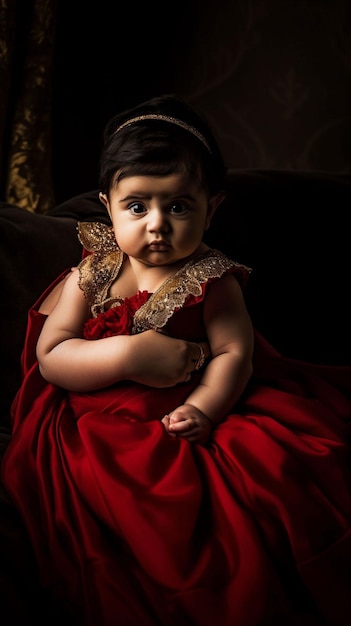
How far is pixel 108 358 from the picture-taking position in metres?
1.07

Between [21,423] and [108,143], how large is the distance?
0.49m

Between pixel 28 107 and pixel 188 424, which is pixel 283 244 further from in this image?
pixel 28 107

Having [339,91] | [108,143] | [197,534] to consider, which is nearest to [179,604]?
[197,534]

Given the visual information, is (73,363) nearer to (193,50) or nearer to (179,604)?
(179,604)

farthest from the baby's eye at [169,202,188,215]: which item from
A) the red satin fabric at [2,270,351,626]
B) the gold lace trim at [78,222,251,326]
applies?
the red satin fabric at [2,270,351,626]

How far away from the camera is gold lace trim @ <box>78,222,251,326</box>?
1130 mm

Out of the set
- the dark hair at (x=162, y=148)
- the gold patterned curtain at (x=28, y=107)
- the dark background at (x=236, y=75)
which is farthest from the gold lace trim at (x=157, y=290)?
A: the dark background at (x=236, y=75)

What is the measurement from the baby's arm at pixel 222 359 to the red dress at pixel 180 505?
0.08 ft

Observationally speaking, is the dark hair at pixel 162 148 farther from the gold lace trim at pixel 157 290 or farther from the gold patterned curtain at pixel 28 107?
the gold patterned curtain at pixel 28 107

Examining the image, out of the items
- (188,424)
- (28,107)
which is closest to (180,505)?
(188,424)

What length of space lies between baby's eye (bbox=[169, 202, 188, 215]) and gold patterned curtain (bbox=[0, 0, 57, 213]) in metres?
1.07

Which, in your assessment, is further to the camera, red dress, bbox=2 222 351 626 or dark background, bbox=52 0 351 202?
dark background, bbox=52 0 351 202

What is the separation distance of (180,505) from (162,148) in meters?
0.54

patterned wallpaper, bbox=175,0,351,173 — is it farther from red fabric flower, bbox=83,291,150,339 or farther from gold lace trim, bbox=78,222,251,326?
red fabric flower, bbox=83,291,150,339
